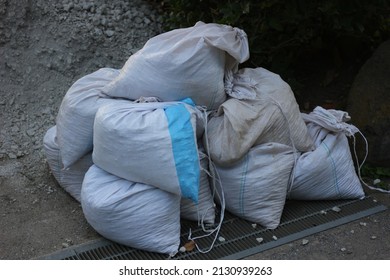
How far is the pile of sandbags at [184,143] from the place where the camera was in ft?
10.3

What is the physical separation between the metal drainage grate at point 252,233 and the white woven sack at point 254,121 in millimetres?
322

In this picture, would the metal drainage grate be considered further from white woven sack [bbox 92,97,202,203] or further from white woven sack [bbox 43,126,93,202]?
white woven sack [bbox 43,126,93,202]

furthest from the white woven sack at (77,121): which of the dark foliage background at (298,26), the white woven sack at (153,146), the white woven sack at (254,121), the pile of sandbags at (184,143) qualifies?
the dark foliage background at (298,26)

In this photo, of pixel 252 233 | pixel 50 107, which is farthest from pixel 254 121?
pixel 50 107

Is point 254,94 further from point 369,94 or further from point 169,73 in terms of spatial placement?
point 369,94

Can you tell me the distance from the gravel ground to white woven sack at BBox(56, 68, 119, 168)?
1.05ft

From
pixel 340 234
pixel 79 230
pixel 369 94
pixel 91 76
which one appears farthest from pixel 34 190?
pixel 369 94

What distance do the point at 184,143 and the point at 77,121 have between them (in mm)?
642

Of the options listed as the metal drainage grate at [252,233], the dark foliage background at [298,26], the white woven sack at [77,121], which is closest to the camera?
the metal drainage grate at [252,233]

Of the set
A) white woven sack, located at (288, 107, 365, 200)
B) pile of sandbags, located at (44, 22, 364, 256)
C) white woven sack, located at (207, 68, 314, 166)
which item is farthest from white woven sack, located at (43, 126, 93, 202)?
white woven sack, located at (288, 107, 365, 200)

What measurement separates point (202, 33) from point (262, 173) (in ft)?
2.43

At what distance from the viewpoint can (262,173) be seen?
335 centimetres

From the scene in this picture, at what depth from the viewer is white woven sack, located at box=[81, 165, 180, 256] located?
314cm

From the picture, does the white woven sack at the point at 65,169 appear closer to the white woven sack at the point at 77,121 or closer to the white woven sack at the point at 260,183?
the white woven sack at the point at 77,121
